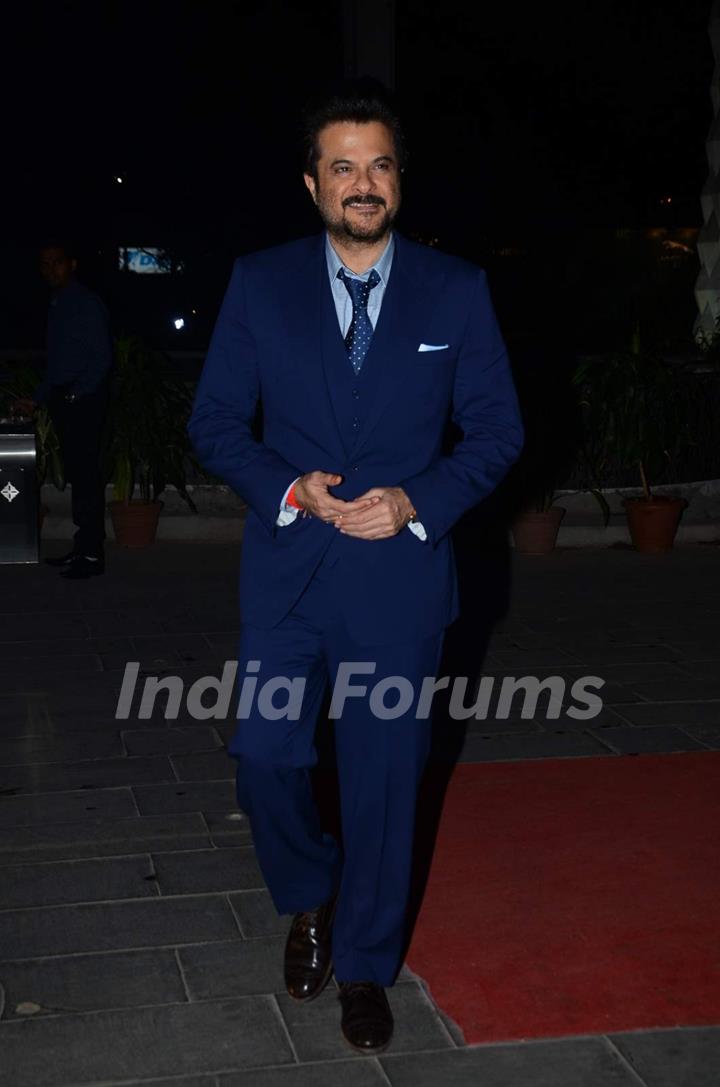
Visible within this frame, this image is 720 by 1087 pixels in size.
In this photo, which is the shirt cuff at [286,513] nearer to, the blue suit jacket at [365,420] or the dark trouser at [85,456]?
the blue suit jacket at [365,420]

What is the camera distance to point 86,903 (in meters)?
3.95

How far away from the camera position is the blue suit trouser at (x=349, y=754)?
10.3ft

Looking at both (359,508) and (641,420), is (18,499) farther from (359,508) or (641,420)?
(359,508)

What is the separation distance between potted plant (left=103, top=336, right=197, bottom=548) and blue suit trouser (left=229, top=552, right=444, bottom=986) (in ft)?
20.6

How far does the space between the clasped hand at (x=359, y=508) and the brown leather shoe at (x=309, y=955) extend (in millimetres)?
966

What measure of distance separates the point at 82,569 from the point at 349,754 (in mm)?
5475

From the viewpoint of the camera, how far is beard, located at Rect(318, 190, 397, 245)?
120 inches

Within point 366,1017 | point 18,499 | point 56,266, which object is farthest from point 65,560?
point 366,1017

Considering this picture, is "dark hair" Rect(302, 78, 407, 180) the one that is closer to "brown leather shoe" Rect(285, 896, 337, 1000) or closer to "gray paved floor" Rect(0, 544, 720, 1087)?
"brown leather shoe" Rect(285, 896, 337, 1000)

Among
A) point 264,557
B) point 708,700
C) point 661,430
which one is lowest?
point 708,700

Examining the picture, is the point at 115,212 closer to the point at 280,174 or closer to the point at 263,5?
the point at 280,174

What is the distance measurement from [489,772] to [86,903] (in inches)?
64.9

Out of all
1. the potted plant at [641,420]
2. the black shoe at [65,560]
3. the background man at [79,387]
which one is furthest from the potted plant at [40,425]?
the potted plant at [641,420]

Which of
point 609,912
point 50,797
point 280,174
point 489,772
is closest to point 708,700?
point 489,772
